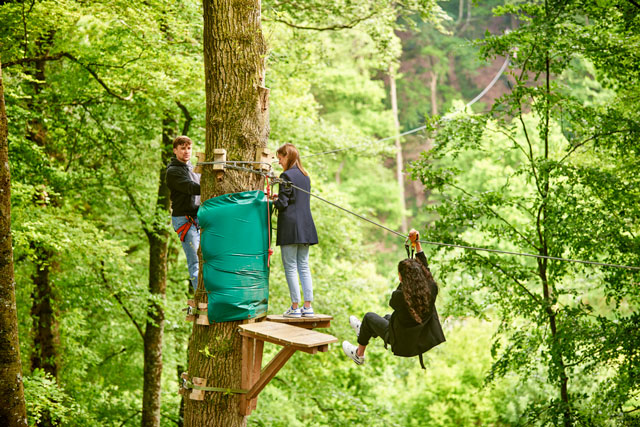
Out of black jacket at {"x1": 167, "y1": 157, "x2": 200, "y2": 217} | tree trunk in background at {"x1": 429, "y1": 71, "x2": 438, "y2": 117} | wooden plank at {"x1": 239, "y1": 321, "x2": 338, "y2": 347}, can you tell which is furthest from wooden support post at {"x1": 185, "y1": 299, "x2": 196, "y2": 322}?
tree trunk in background at {"x1": 429, "y1": 71, "x2": 438, "y2": 117}

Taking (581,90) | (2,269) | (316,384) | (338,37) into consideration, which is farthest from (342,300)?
(581,90)

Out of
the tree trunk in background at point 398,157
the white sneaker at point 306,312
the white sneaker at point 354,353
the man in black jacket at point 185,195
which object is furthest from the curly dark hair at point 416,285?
the tree trunk in background at point 398,157

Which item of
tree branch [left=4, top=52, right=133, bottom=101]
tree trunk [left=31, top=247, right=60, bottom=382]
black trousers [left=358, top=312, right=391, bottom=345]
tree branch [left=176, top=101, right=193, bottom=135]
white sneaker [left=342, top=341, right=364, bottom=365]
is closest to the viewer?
black trousers [left=358, top=312, right=391, bottom=345]

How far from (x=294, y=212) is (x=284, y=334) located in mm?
1024

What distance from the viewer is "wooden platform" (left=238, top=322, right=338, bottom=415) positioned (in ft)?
14.0

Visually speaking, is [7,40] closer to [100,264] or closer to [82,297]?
[100,264]

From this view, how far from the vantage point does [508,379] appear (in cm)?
1641

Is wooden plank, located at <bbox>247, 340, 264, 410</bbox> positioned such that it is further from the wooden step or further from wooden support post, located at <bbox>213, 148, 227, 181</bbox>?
wooden support post, located at <bbox>213, 148, 227, 181</bbox>

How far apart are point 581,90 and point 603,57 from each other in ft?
81.3

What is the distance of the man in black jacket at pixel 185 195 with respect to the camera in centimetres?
533

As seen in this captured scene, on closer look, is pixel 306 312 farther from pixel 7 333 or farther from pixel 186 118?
pixel 186 118

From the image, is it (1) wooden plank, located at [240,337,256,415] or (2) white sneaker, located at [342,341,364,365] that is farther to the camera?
(2) white sneaker, located at [342,341,364,365]

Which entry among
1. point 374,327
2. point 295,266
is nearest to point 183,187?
point 295,266

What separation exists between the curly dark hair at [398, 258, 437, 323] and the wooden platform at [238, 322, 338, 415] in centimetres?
70
